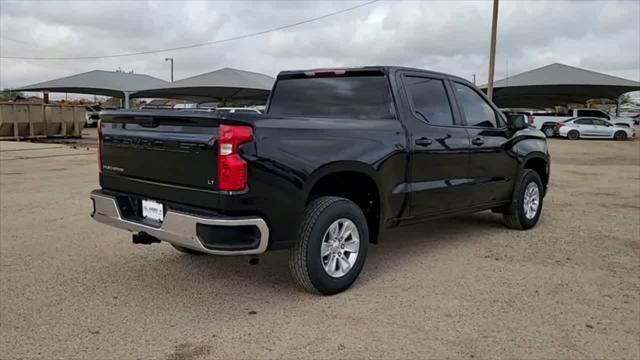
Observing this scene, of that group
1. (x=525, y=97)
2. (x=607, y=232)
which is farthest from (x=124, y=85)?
(x=607, y=232)

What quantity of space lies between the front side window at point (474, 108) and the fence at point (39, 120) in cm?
2364

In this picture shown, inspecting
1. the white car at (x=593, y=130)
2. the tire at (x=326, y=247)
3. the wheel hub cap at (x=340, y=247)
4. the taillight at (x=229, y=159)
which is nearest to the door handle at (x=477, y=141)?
the tire at (x=326, y=247)

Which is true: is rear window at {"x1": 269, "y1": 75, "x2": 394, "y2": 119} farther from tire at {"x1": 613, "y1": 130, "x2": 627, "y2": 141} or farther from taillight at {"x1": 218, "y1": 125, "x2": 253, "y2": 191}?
tire at {"x1": 613, "y1": 130, "x2": 627, "y2": 141}

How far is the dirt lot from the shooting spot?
3572 mm

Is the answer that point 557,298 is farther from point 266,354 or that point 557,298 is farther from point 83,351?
point 83,351

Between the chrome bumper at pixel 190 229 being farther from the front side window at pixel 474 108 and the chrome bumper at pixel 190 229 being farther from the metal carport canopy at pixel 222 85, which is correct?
the metal carport canopy at pixel 222 85

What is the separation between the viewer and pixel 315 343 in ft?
11.8

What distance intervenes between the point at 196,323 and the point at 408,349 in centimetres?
146

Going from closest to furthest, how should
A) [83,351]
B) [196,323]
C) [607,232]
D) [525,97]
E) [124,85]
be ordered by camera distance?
1. [83,351]
2. [196,323]
3. [607,232]
4. [124,85]
5. [525,97]

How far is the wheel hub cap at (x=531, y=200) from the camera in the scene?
6953mm

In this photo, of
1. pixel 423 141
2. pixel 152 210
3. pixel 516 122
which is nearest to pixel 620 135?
pixel 516 122

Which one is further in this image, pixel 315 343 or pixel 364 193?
pixel 364 193

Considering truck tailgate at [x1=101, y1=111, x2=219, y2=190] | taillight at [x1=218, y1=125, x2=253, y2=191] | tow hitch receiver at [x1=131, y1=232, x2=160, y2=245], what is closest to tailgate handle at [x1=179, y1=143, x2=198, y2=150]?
truck tailgate at [x1=101, y1=111, x2=219, y2=190]

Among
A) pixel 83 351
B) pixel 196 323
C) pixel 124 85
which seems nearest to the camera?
pixel 83 351
